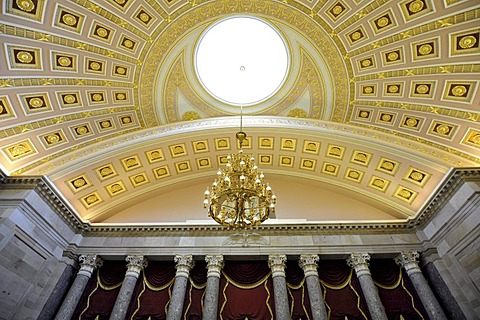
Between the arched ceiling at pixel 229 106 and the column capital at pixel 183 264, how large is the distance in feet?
5.77

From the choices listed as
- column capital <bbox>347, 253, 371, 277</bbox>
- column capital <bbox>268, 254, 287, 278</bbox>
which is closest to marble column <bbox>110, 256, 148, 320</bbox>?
column capital <bbox>268, 254, 287, 278</bbox>

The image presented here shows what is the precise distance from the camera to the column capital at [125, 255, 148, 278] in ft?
25.5

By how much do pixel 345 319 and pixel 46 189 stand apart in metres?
8.39

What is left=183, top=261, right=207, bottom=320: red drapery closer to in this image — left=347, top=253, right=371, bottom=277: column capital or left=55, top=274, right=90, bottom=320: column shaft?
left=55, top=274, right=90, bottom=320: column shaft

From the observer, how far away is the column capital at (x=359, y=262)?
7584 millimetres

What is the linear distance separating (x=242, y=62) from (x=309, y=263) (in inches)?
260

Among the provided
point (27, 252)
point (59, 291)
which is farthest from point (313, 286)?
point (27, 252)

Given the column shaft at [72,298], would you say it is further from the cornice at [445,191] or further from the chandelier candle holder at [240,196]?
the cornice at [445,191]

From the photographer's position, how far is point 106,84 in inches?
298

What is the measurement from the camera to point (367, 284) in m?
7.27

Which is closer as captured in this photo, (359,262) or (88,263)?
(359,262)

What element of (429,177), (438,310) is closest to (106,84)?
(429,177)

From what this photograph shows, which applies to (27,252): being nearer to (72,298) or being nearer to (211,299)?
(72,298)

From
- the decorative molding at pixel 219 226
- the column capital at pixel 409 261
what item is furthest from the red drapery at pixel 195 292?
the column capital at pixel 409 261
